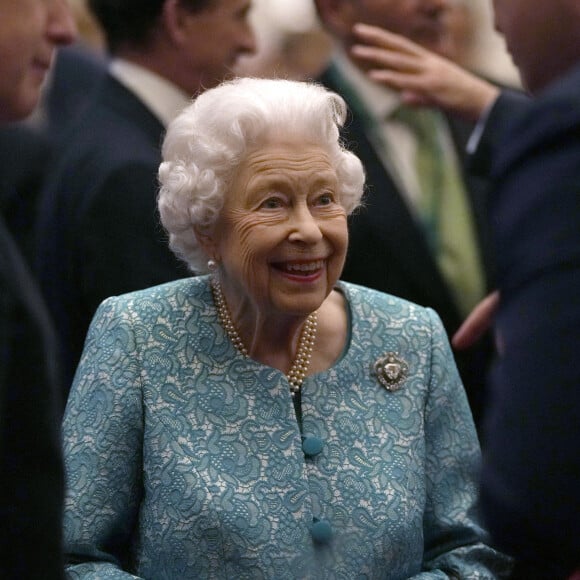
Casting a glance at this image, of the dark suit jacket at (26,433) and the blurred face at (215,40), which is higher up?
the blurred face at (215,40)

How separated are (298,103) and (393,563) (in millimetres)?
1107

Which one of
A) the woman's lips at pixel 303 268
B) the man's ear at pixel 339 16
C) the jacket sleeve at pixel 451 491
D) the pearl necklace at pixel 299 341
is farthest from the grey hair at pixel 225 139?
the man's ear at pixel 339 16

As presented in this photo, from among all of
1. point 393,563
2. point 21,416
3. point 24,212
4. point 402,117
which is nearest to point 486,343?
point 402,117

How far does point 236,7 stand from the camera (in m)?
4.22

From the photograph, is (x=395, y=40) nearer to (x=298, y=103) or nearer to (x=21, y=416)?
(x=298, y=103)

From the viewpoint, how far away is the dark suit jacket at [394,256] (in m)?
3.99

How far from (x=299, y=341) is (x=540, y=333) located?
133cm

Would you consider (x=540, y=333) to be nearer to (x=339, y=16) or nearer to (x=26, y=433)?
(x=26, y=433)

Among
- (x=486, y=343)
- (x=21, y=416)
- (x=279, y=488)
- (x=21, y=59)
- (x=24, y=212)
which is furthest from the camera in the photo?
(x=24, y=212)

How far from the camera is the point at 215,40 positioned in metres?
4.19

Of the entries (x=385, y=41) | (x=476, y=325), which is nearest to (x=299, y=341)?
(x=476, y=325)

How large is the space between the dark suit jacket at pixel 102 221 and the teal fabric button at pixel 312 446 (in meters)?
0.81

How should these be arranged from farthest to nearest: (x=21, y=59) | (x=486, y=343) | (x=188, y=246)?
(x=486, y=343) < (x=188, y=246) < (x=21, y=59)

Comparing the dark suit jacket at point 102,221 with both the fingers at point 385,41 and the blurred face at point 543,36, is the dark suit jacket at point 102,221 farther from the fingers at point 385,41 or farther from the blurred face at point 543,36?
the blurred face at point 543,36
